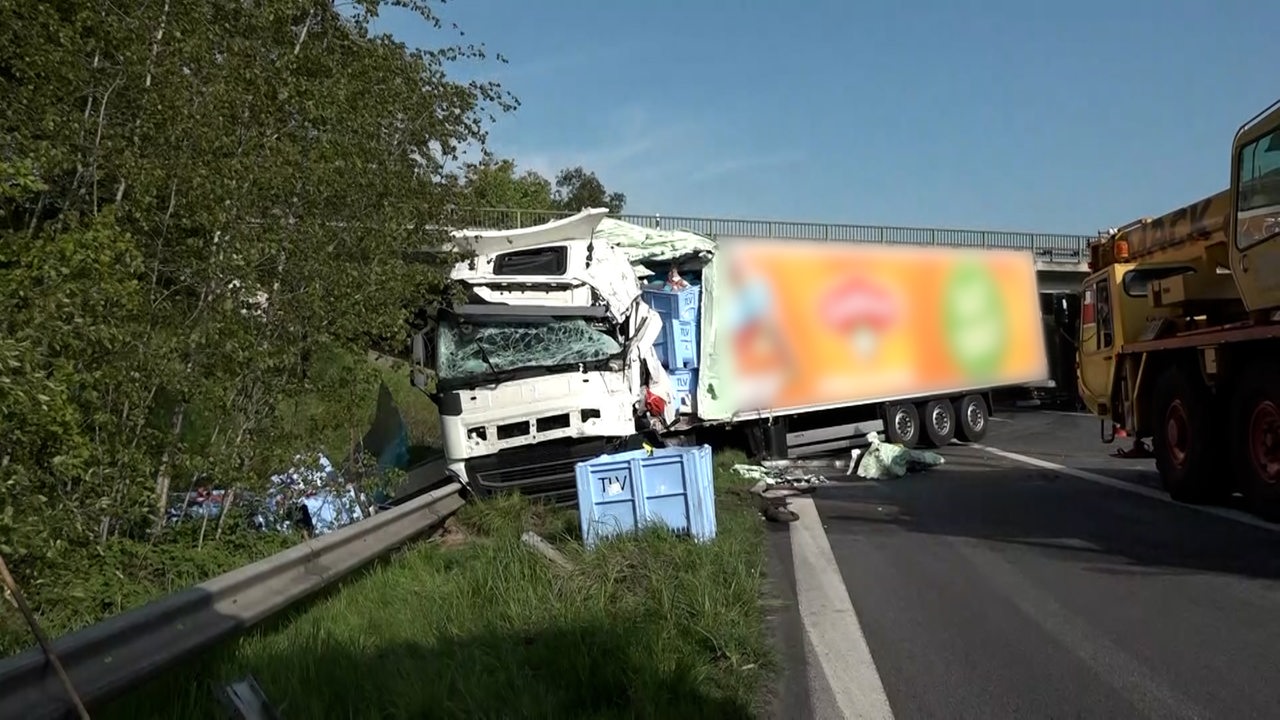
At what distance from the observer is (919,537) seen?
8.73 meters

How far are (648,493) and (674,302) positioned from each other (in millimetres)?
6553

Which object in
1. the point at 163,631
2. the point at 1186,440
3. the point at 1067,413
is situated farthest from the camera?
the point at 1067,413

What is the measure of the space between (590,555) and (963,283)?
45.1 ft

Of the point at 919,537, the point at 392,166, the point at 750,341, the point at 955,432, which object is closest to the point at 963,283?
the point at 955,432

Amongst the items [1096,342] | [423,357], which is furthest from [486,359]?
[1096,342]

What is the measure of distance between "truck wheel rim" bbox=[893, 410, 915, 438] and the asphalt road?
18.7 feet

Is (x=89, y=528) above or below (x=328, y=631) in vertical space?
above

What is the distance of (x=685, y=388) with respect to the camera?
13.8m

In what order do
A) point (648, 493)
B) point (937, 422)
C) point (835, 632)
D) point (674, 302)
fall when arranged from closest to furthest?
point (835, 632) < point (648, 493) < point (674, 302) < point (937, 422)

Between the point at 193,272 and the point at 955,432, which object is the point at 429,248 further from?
the point at 955,432

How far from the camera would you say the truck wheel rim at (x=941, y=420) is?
17750 mm

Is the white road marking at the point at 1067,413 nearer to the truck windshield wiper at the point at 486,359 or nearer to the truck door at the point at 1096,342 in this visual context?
the truck door at the point at 1096,342

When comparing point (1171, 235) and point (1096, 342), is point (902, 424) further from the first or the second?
point (1171, 235)

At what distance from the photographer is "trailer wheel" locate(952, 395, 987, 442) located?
723 inches
